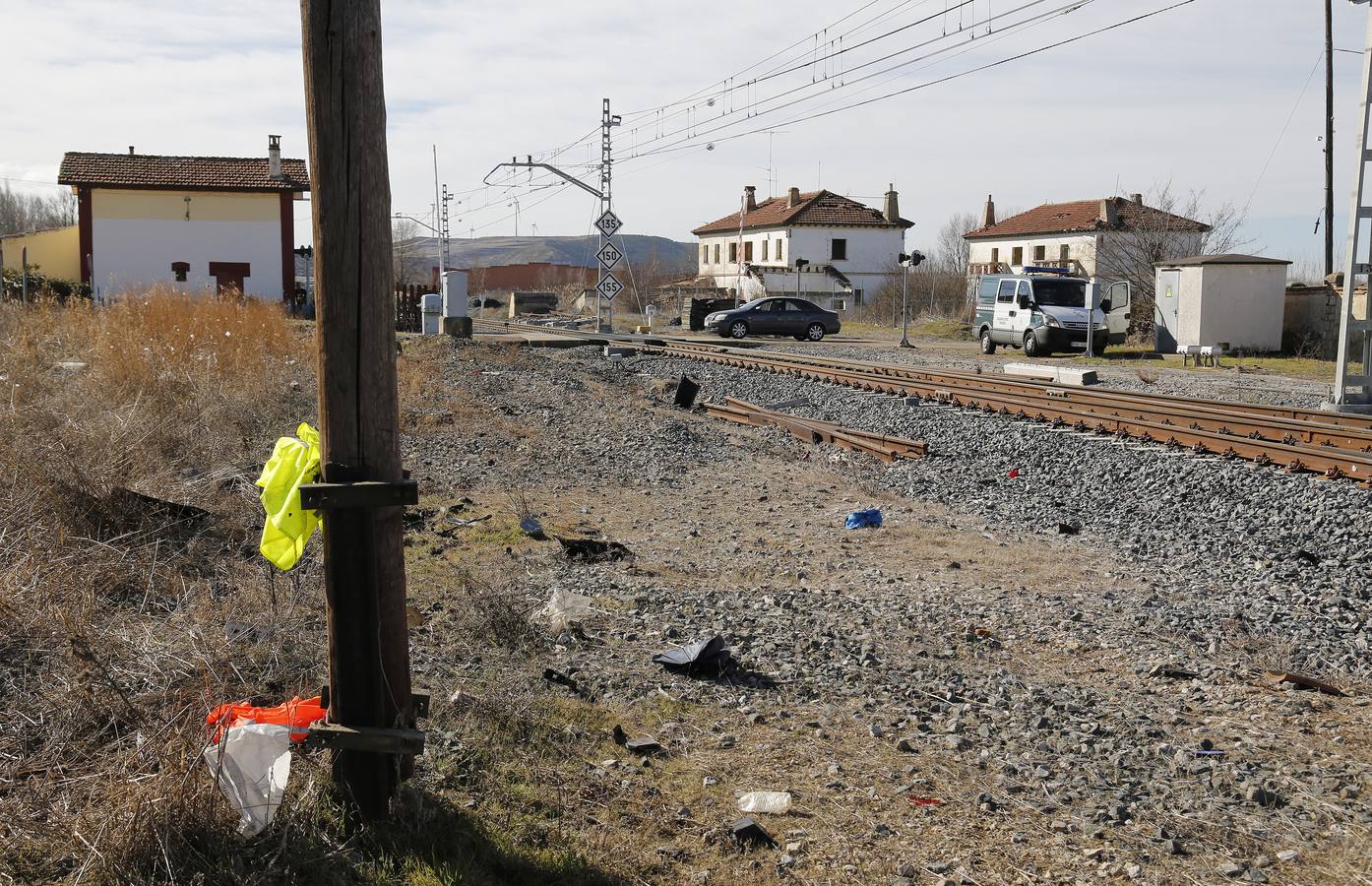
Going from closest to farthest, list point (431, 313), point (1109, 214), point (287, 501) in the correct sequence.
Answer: point (287, 501), point (431, 313), point (1109, 214)

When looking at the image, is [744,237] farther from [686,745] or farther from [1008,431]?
[686,745]

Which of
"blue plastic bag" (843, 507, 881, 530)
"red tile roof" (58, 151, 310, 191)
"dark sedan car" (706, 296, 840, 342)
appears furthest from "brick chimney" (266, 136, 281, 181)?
"blue plastic bag" (843, 507, 881, 530)

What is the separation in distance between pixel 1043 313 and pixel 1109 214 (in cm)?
3276

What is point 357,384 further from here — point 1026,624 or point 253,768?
point 1026,624

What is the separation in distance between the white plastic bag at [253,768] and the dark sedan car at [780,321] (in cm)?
3390

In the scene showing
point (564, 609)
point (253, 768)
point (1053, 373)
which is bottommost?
point (564, 609)

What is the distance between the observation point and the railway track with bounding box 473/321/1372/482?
10844 millimetres

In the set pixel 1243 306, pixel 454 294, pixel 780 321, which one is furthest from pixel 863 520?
pixel 780 321

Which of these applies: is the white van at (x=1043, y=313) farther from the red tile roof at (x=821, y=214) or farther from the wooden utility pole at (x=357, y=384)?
the red tile roof at (x=821, y=214)

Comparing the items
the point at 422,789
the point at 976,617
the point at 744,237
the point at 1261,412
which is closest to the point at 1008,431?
the point at 1261,412

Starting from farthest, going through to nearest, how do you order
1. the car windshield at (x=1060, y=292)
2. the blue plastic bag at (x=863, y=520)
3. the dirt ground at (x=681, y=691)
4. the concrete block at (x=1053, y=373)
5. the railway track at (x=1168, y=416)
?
the car windshield at (x=1060, y=292) → the concrete block at (x=1053, y=373) → the railway track at (x=1168, y=416) → the blue plastic bag at (x=863, y=520) → the dirt ground at (x=681, y=691)

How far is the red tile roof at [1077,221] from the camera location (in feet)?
171

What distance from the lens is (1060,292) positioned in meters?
29.0

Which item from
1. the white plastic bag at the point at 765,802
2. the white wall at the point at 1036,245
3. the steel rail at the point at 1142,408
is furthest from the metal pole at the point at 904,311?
the white plastic bag at the point at 765,802
